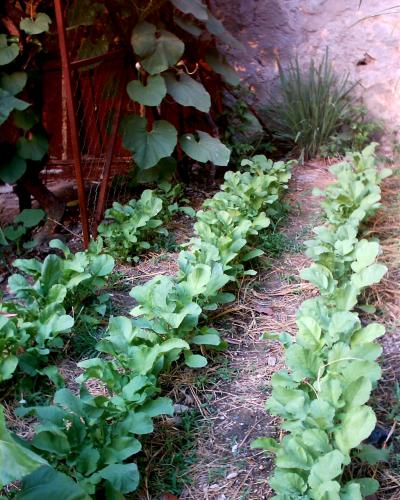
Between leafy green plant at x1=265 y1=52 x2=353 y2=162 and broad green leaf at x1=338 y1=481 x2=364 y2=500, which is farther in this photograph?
leafy green plant at x1=265 y1=52 x2=353 y2=162

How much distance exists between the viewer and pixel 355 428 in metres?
0.99

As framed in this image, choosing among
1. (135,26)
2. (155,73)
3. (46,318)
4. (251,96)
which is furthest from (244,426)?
(251,96)

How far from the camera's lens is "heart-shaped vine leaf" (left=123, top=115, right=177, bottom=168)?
246 cm

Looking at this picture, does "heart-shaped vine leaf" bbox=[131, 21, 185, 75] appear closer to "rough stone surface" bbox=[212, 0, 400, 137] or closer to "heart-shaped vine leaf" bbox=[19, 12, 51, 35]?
"heart-shaped vine leaf" bbox=[19, 12, 51, 35]

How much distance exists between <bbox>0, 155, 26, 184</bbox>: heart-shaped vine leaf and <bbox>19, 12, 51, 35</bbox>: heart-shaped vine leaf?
562 millimetres

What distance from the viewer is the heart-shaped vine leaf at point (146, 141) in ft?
8.07

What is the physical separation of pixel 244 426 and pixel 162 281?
1.49ft

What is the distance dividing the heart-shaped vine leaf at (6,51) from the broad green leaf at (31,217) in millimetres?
679

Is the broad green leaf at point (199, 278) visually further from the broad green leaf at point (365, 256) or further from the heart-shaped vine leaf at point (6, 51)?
the heart-shaped vine leaf at point (6, 51)

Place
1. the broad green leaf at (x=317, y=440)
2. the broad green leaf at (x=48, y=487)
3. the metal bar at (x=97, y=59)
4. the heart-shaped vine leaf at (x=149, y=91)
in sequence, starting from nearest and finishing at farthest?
the broad green leaf at (x=48, y=487) < the broad green leaf at (x=317, y=440) < the metal bar at (x=97, y=59) < the heart-shaped vine leaf at (x=149, y=91)

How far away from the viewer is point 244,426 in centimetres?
132

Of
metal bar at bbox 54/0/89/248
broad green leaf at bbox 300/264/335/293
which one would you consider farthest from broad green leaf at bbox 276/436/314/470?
metal bar at bbox 54/0/89/248

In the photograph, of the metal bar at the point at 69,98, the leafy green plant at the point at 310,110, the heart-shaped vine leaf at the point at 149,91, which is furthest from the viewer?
the leafy green plant at the point at 310,110

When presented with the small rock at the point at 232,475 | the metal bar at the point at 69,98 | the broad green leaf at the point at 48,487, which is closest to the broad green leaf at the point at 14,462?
the broad green leaf at the point at 48,487
